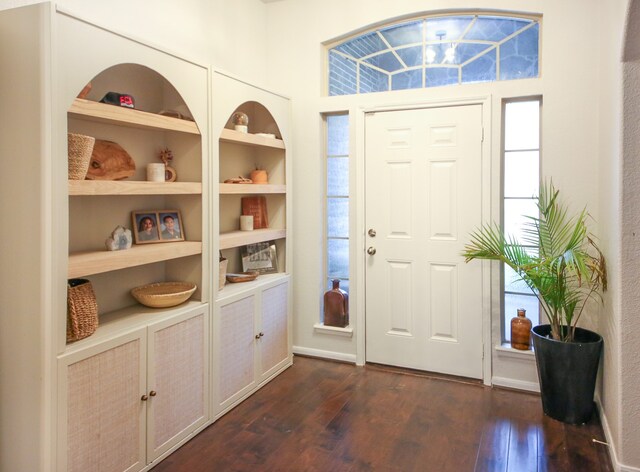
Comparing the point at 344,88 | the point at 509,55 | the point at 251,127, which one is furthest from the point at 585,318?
the point at 251,127

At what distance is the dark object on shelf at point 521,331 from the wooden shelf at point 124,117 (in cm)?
232

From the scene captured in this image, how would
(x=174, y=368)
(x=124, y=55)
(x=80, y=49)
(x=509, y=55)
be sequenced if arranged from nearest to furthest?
(x=80, y=49) → (x=124, y=55) → (x=174, y=368) → (x=509, y=55)

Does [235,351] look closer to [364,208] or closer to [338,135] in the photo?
[364,208]

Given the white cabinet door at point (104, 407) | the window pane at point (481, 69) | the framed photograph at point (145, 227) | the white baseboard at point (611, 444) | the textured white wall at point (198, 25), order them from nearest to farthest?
the white cabinet door at point (104, 407), the white baseboard at point (611, 444), the textured white wall at point (198, 25), the framed photograph at point (145, 227), the window pane at point (481, 69)

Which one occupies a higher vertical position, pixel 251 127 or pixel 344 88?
pixel 344 88

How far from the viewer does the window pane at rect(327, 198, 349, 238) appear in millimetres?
3770

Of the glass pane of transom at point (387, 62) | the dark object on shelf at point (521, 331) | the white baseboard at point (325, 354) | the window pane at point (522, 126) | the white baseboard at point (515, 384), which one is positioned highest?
the glass pane of transom at point (387, 62)

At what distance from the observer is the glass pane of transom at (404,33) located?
349 centimetres

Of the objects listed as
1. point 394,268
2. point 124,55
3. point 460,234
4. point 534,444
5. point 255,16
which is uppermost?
point 255,16

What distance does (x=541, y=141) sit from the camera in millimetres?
3158

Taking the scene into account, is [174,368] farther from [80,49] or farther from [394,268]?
[394,268]

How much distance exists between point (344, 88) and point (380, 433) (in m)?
2.45

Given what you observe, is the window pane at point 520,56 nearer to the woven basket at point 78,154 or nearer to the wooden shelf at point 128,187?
the wooden shelf at point 128,187

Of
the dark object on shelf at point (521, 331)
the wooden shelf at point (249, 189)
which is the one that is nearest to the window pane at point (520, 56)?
the dark object on shelf at point (521, 331)
